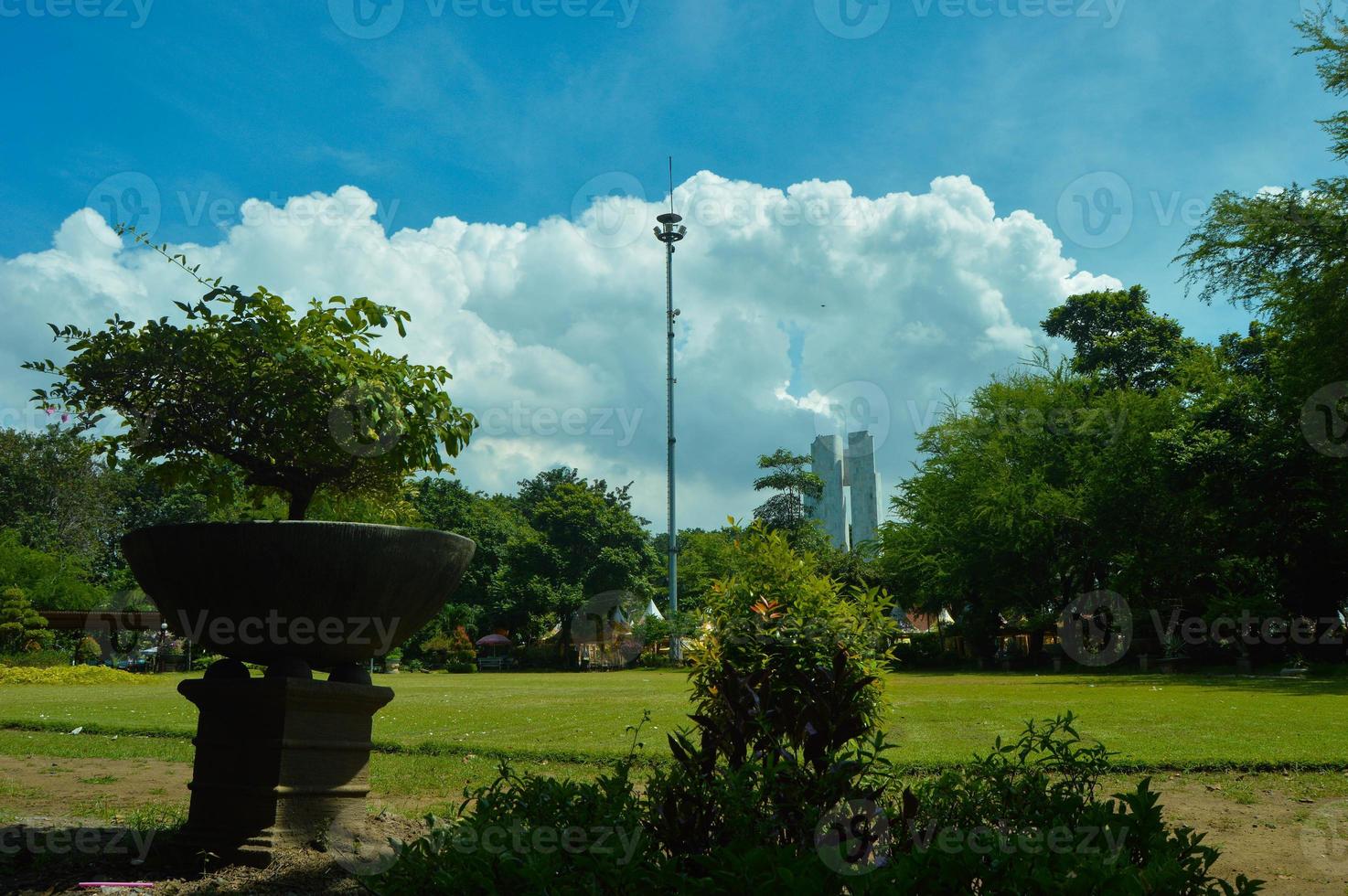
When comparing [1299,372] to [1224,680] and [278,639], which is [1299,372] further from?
[278,639]

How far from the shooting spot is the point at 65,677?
28.5 m

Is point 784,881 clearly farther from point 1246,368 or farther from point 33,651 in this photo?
point 1246,368

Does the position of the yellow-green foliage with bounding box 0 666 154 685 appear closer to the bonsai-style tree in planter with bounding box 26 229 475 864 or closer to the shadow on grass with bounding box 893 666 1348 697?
the shadow on grass with bounding box 893 666 1348 697

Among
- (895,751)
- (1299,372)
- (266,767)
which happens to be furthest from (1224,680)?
(266,767)

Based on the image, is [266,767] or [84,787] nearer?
[266,767]

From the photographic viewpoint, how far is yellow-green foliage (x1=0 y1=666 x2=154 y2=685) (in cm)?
2750

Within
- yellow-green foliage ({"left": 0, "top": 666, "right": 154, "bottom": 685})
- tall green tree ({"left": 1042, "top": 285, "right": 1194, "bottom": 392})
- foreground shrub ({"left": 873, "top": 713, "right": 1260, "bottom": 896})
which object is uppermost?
tall green tree ({"left": 1042, "top": 285, "right": 1194, "bottom": 392})

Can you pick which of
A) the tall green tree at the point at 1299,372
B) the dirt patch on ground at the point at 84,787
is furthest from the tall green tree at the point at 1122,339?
the dirt patch on ground at the point at 84,787

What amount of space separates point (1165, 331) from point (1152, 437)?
1743cm

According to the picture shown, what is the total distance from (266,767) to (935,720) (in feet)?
32.8

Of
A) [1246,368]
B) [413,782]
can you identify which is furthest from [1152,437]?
[413,782]

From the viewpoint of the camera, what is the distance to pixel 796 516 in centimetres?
6150

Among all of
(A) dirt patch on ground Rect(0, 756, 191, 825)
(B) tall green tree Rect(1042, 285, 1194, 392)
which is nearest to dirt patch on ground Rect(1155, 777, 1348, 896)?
(A) dirt patch on ground Rect(0, 756, 191, 825)

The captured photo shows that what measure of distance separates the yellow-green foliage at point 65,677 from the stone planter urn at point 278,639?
27676 mm
